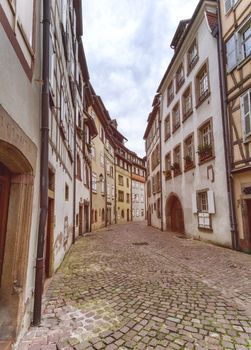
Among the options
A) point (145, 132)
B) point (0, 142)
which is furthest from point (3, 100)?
point (145, 132)

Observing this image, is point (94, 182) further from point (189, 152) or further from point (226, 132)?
point (226, 132)

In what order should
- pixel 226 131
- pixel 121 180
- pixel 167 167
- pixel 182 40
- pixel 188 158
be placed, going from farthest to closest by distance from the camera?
pixel 121 180
pixel 167 167
pixel 182 40
pixel 188 158
pixel 226 131

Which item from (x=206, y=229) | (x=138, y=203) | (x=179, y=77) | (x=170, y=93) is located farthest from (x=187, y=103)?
(x=138, y=203)

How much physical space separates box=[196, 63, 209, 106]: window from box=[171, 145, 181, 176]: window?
143 inches

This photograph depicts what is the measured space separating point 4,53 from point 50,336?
3.27m

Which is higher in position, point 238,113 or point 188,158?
point 238,113

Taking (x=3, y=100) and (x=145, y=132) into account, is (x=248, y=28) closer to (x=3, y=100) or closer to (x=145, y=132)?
(x=3, y=100)

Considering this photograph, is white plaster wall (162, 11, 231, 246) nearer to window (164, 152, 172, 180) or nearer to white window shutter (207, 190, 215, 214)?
white window shutter (207, 190, 215, 214)

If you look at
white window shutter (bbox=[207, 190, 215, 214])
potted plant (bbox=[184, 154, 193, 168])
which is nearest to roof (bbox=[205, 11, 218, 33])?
potted plant (bbox=[184, 154, 193, 168])

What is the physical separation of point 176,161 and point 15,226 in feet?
42.5

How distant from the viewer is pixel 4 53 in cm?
215

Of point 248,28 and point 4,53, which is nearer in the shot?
point 4,53

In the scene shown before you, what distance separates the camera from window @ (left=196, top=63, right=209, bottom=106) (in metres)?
10.6

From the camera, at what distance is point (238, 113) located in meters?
8.25
